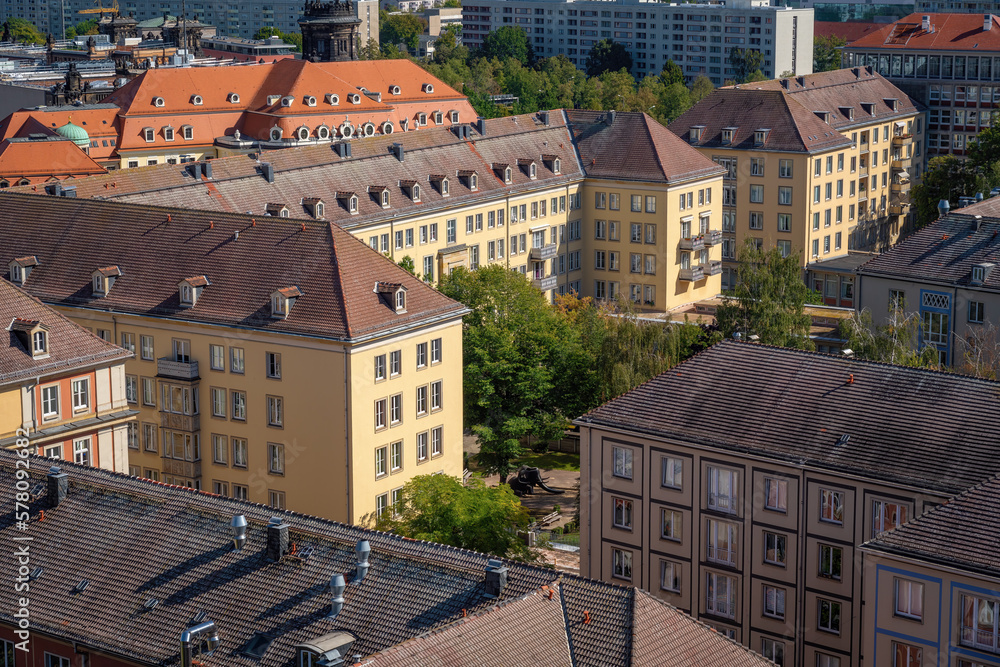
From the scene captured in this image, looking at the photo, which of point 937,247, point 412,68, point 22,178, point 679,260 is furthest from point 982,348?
point 412,68

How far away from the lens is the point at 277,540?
152 feet

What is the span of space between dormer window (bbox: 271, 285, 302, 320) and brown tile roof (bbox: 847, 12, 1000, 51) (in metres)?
117

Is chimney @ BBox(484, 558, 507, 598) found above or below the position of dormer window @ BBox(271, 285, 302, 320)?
below

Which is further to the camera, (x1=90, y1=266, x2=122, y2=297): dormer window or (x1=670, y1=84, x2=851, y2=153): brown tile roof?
(x1=670, y1=84, x2=851, y2=153): brown tile roof

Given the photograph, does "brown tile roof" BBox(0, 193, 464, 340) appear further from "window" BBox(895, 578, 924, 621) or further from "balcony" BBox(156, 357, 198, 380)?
"window" BBox(895, 578, 924, 621)

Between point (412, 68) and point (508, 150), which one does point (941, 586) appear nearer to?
point (508, 150)

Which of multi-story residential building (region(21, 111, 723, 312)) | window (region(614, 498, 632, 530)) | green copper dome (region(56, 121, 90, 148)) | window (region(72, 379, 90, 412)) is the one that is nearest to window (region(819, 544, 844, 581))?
window (region(614, 498, 632, 530))

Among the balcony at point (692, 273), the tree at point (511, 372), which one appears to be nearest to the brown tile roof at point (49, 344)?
the tree at point (511, 372)

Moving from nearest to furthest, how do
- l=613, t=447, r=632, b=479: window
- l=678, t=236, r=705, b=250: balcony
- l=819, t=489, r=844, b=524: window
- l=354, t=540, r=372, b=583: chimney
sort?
1. l=354, t=540, r=372, b=583: chimney
2. l=819, t=489, r=844, b=524: window
3. l=613, t=447, r=632, b=479: window
4. l=678, t=236, r=705, b=250: balcony

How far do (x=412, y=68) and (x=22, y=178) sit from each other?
56219 mm

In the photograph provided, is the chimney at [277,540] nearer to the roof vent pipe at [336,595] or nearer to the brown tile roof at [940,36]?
the roof vent pipe at [336,595]

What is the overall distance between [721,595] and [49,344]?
101ft

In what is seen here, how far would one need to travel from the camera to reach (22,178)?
133125 millimetres

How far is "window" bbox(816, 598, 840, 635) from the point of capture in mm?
58969
